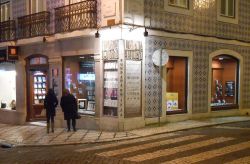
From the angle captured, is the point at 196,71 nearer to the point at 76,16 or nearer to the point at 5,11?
the point at 76,16

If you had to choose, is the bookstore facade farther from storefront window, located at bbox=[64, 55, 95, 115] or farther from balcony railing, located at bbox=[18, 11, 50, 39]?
balcony railing, located at bbox=[18, 11, 50, 39]

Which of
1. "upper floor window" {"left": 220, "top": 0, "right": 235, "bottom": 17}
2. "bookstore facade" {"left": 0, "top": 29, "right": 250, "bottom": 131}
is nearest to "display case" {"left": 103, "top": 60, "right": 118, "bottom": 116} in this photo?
"bookstore facade" {"left": 0, "top": 29, "right": 250, "bottom": 131}

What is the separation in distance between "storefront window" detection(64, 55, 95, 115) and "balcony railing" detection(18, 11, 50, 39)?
A: 6.07ft

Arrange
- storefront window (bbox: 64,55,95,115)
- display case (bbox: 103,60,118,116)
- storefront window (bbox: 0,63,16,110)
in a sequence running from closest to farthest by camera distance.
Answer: display case (bbox: 103,60,118,116)
storefront window (bbox: 64,55,95,115)
storefront window (bbox: 0,63,16,110)

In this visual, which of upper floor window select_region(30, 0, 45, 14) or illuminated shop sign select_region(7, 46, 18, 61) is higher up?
upper floor window select_region(30, 0, 45, 14)

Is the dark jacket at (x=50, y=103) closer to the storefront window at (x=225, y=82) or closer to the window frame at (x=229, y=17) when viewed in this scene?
the storefront window at (x=225, y=82)

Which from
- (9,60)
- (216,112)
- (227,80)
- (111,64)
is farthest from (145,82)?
(9,60)

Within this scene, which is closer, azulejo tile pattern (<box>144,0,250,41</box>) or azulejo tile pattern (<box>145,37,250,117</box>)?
azulejo tile pattern (<box>145,37,250,117</box>)

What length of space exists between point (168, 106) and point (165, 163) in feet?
24.5

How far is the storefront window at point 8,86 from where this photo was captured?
19000 millimetres

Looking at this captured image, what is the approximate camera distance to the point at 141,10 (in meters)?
14.3

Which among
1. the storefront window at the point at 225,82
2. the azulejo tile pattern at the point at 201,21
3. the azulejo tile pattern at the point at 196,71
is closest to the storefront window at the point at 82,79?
the azulejo tile pattern at the point at 196,71

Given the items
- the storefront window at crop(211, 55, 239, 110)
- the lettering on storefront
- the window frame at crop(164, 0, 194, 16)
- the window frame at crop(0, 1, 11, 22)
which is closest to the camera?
the lettering on storefront

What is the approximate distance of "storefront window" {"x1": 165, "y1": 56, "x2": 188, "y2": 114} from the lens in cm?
1619
